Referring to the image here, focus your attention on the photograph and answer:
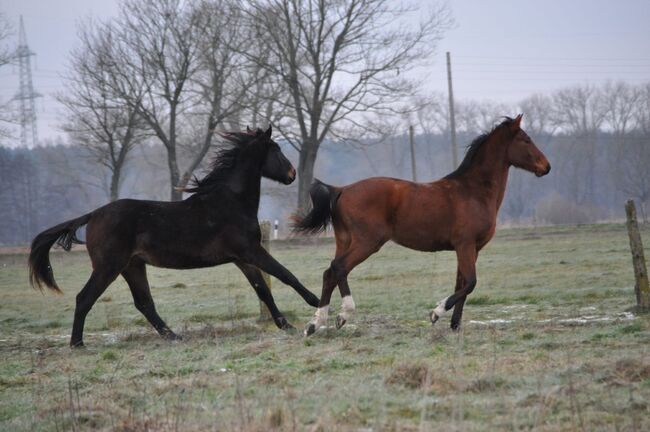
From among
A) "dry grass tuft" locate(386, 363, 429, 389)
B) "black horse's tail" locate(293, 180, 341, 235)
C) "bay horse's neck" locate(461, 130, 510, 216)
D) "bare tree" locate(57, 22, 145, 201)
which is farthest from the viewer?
"bare tree" locate(57, 22, 145, 201)

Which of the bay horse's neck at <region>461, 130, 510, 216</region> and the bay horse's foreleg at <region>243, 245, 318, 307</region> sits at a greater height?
the bay horse's neck at <region>461, 130, 510, 216</region>

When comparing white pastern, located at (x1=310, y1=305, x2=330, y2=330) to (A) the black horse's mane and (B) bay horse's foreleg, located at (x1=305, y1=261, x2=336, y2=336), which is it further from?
(A) the black horse's mane

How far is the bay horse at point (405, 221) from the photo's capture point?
33.1 ft

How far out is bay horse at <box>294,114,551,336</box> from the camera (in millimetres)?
10078

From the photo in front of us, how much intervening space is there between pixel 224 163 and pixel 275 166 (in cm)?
65

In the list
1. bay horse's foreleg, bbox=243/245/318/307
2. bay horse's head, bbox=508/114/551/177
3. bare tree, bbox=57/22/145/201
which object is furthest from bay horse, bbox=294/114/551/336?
bare tree, bbox=57/22/145/201

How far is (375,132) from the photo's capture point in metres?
41.3

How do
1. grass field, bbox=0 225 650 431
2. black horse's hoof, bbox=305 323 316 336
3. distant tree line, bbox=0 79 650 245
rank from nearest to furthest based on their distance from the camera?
1. grass field, bbox=0 225 650 431
2. black horse's hoof, bbox=305 323 316 336
3. distant tree line, bbox=0 79 650 245

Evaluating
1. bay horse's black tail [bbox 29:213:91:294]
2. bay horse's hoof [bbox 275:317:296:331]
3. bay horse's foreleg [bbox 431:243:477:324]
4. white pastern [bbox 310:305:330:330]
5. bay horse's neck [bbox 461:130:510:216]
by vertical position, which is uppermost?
bay horse's neck [bbox 461:130:510:216]

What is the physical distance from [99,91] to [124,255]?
3079cm

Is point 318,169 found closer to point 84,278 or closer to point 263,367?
point 84,278

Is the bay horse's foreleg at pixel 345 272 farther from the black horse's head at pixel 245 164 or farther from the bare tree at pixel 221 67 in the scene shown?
the bare tree at pixel 221 67

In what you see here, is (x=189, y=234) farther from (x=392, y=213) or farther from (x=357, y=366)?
(x=357, y=366)

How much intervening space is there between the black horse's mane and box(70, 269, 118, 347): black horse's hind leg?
1490mm
